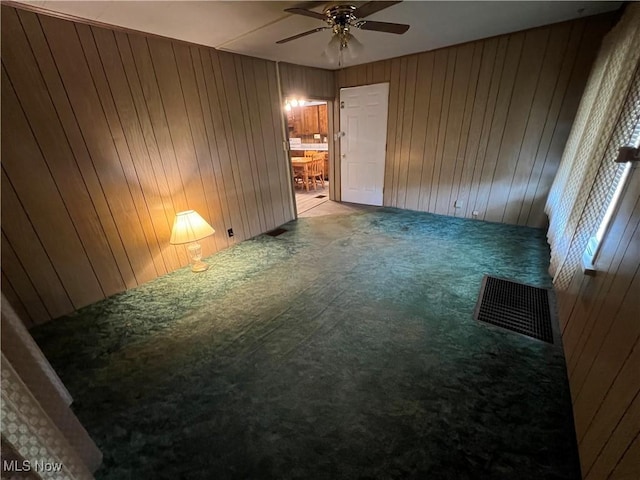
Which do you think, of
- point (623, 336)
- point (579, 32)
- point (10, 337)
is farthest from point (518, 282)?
point (10, 337)

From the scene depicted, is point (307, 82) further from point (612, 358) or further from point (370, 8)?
point (612, 358)

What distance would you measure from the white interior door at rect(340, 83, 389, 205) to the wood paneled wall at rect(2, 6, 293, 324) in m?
1.78

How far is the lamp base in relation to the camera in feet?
9.53

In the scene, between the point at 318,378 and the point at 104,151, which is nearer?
the point at 318,378

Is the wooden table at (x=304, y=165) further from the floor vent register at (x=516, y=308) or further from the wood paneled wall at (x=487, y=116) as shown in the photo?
the floor vent register at (x=516, y=308)

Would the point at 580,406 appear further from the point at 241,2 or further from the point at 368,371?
the point at 241,2

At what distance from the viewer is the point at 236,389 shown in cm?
155

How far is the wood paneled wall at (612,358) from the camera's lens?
884 mm

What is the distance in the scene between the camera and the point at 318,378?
1.60 m

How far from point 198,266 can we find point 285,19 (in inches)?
97.4

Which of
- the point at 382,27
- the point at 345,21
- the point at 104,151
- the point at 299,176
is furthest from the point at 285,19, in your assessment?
the point at 299,176

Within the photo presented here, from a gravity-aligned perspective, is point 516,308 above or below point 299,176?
below

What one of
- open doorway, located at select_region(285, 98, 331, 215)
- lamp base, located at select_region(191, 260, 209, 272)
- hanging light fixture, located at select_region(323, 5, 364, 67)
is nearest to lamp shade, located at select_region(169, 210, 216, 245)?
lamp base, located at select_region(191, 260, 209, 272)

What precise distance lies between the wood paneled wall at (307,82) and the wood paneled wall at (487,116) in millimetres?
238
